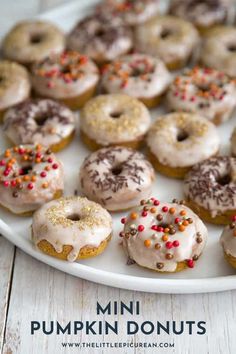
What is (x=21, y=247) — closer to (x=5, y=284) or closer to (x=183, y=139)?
(x=5, y=284)

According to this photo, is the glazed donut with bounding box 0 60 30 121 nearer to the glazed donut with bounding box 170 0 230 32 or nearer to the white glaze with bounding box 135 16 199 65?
the white glaze with bounding box 135 16 199 65

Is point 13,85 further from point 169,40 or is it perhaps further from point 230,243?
point 230,243

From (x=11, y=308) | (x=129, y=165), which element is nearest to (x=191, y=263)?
(x=129, y=165)

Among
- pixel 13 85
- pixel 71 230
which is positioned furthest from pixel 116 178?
pixel 13 85

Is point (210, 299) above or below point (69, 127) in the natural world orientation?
below

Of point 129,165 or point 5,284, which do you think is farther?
point 129,165

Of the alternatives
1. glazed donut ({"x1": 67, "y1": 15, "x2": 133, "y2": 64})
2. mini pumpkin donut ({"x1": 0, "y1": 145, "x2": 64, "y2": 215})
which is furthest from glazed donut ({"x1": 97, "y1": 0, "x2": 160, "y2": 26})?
mini pumpkin donut ({"x1": 0, "y1": 145, "x2": 64, "y2": 215})

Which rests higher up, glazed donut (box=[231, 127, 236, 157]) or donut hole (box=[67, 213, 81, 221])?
donut hole (box=[67, 213, 81, 221])

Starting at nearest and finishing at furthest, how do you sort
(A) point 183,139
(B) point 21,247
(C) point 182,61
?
(B) point 21,247, (A) point 183,139, (C) point 182,61
